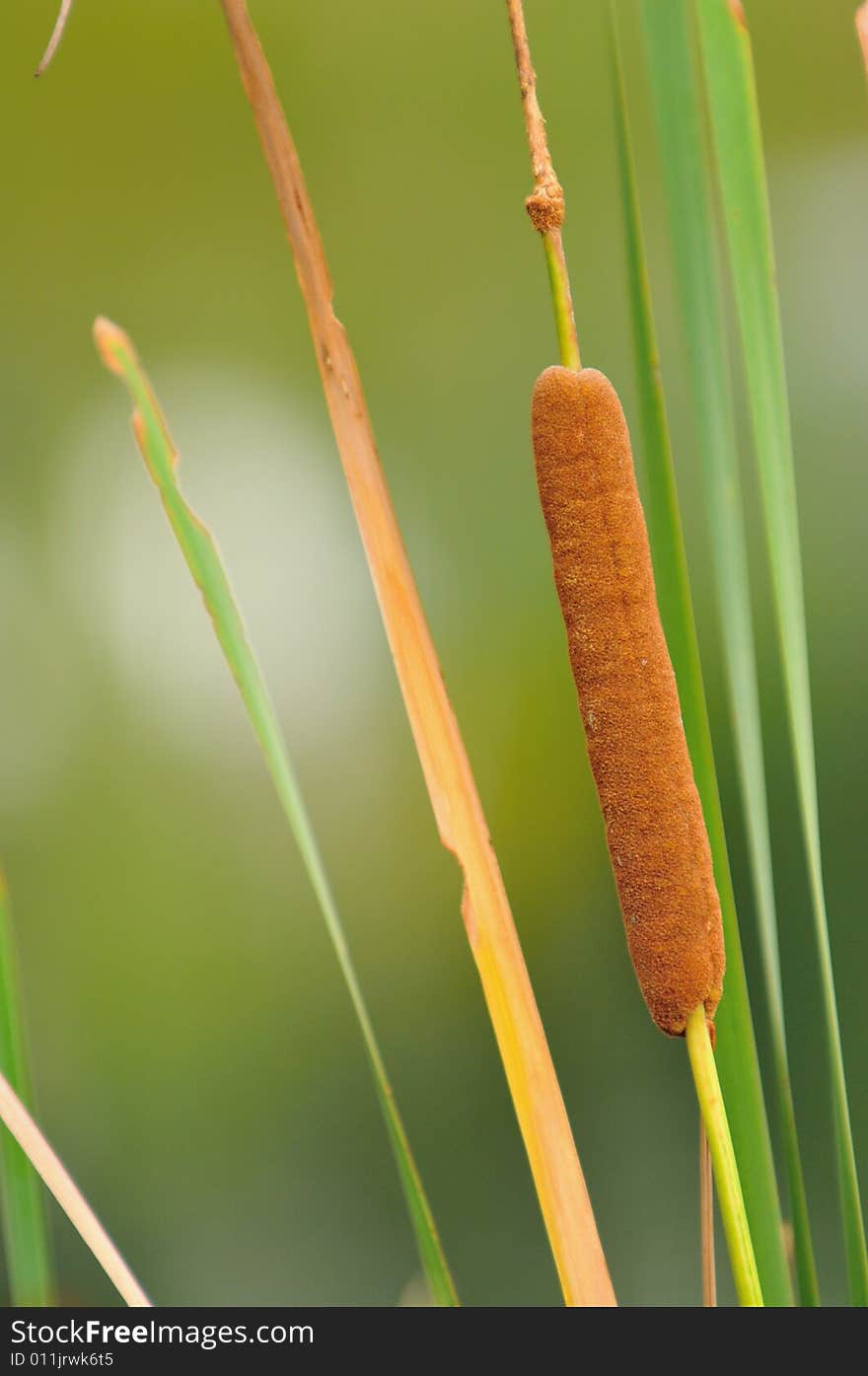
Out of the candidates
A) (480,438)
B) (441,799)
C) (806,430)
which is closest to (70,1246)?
(480,438)

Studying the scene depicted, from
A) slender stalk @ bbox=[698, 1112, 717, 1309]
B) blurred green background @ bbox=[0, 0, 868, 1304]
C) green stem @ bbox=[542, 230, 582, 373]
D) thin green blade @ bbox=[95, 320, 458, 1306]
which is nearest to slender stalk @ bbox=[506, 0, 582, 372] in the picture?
green stem @ bbox=[542, 230, 582, 373]

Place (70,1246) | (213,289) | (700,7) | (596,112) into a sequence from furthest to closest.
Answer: (213,289) → (596,112) → (70,1246) → (700,7)

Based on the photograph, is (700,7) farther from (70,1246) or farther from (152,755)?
(70,1246)

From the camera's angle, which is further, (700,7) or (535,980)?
(535,980)

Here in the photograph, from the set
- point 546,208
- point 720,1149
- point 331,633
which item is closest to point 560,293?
point 546,208

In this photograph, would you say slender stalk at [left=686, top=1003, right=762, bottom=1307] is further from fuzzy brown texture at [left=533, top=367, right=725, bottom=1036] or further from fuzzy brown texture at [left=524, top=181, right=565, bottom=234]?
fuzzy brown texture at [left=524, top=181, right=565, bottom=234]
